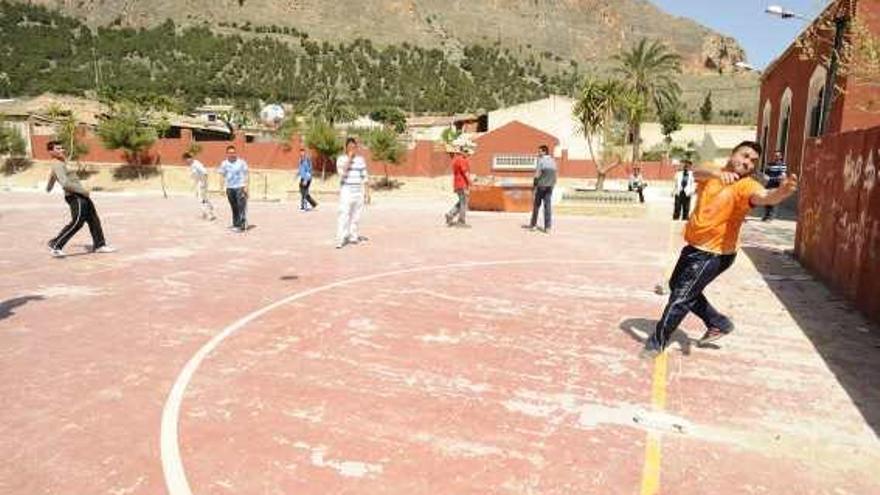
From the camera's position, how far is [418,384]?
16.5ft

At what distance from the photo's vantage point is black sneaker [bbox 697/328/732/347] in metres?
5.88

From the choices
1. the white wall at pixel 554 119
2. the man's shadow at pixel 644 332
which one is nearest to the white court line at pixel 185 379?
the man's shadow at pixel 644 332

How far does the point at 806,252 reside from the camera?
34.5 feet

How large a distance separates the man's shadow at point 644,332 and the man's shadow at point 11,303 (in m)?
6.52

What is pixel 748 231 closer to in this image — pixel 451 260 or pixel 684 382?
pixel 451 260

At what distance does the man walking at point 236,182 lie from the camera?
45.2 ft

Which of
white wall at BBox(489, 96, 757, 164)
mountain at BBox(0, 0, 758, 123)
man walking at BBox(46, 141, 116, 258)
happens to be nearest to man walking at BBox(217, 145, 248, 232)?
man walking at BBox(46, 141, 116, 258)

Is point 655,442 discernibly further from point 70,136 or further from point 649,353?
point 70,136

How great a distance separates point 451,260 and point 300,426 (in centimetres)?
638

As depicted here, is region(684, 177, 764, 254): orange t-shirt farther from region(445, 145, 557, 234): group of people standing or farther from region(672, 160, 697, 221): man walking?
region(672, 160, 697, 221): man walking

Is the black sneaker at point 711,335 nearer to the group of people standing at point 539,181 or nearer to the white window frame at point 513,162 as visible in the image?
the group of people standing at point 539,181

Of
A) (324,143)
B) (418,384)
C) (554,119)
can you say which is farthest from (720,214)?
(554,119)

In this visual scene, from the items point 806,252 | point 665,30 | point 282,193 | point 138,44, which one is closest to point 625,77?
point 282,193

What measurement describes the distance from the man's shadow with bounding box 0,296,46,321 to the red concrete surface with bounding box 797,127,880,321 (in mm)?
9276
